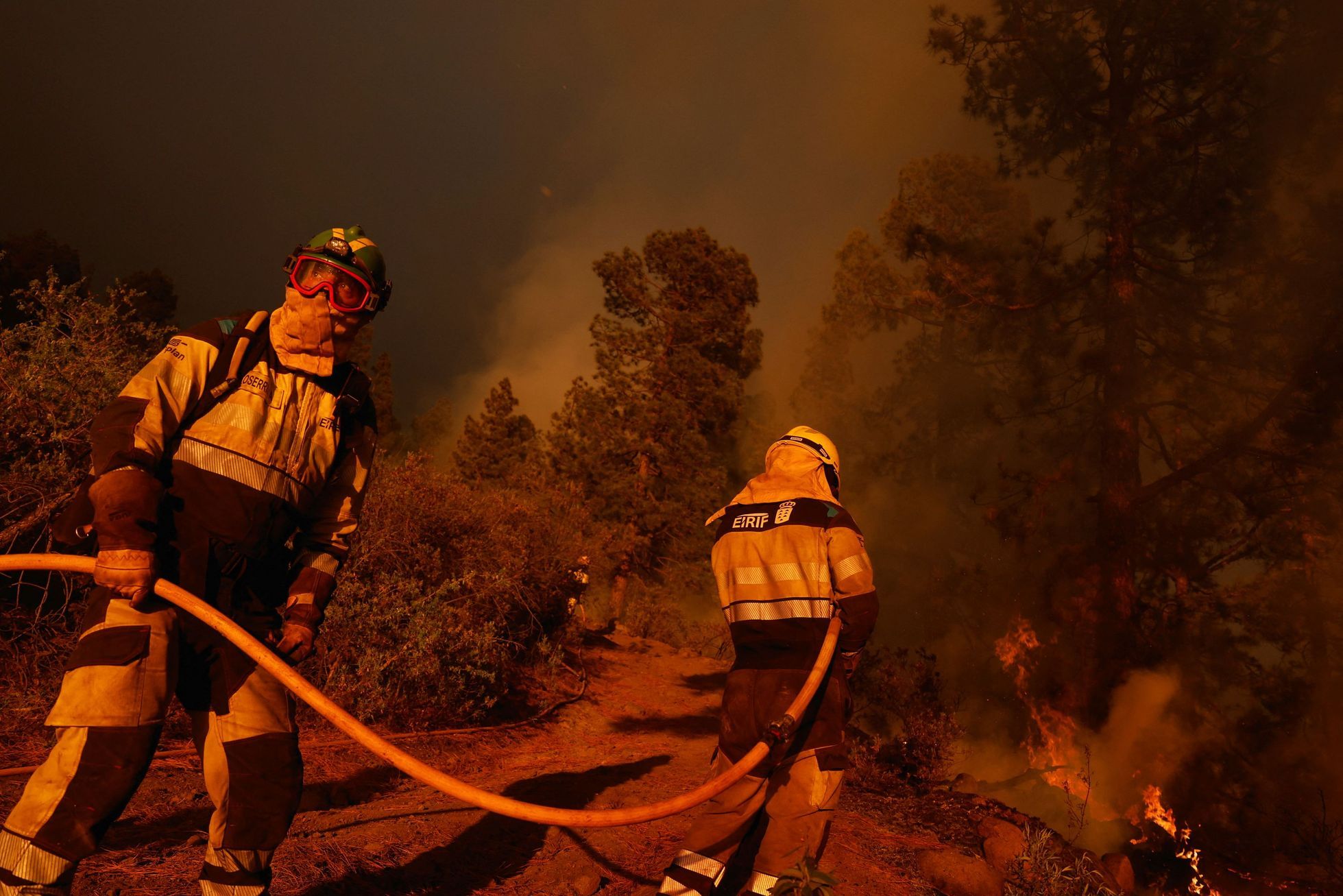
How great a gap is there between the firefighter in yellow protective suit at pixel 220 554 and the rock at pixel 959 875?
3.59 meters

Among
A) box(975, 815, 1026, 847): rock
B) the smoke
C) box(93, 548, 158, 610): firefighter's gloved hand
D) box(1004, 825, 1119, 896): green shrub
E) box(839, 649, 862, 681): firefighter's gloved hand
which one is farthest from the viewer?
the smoke

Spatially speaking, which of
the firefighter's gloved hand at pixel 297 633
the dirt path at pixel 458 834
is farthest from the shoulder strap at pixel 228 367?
the dirt path at pixel 458 834

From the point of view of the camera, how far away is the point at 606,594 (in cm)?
2097

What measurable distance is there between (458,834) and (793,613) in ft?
7.64

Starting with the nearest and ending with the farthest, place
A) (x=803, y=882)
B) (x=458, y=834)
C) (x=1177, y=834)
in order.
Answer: (x=803, y=882) < (x=458, y=834) < (x=1177, y=834)

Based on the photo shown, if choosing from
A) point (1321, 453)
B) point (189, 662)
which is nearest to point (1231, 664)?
point (1321, 453)

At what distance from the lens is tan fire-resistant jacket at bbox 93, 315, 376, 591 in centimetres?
219

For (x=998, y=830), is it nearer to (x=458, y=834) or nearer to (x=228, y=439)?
(x=458, y=834)

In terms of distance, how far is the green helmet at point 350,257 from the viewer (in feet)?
8.68

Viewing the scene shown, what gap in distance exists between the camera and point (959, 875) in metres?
4.21

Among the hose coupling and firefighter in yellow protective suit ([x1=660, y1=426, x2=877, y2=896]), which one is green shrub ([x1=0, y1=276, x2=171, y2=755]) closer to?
firefighter in yellow protective suit ([x1=660, y1=426, x2=877, y2=896])

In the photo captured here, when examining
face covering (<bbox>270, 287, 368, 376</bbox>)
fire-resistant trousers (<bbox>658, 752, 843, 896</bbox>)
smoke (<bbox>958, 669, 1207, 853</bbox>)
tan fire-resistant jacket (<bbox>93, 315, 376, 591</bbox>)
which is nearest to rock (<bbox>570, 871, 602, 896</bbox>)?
fire-resistant trousers (<bbox>658, 752, 843, 896</bbox>)

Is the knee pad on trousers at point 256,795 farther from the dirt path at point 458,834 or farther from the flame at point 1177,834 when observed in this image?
the flame at point 1177,834

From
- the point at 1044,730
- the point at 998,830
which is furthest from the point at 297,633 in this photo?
the point at 1044,730
